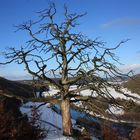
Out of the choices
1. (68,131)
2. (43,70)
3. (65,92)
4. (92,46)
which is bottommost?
(68,131)

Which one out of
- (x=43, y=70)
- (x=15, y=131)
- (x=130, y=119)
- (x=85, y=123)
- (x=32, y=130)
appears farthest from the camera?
(x=130, y=119)

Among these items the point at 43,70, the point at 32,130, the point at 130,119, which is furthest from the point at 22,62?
the point at 130,119

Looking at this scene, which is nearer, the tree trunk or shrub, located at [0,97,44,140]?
shrub, located at [0,97,44,140]

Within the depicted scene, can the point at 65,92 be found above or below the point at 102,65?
below

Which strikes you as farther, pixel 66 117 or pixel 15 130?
pixel 66 117

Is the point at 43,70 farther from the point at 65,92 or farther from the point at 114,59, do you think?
the point at 114,59

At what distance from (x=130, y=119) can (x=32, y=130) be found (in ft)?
123

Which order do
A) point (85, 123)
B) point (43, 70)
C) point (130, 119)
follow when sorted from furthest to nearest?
point (130, 119) < point (85, 123) < point (43, 70)

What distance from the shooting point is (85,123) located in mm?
29266

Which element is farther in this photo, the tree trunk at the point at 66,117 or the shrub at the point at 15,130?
the tree trunk at the point at 66,117

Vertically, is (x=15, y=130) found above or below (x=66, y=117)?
below

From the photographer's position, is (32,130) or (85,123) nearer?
(32,130)

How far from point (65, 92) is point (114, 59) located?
3671mm

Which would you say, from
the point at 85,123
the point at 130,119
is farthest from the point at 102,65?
the point at 130,119
